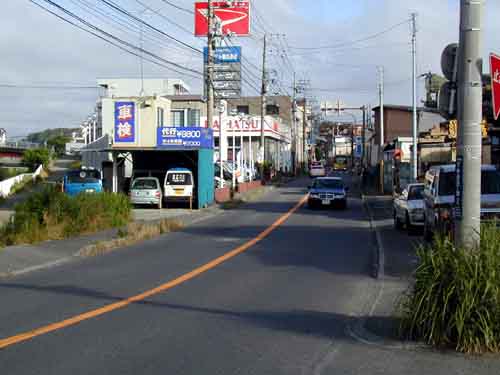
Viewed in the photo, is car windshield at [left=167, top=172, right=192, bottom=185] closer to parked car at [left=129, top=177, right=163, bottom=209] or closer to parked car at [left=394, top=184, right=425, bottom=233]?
parked car at [left=129, top=177, right=163, bottom=209]

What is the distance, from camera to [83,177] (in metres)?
38.7

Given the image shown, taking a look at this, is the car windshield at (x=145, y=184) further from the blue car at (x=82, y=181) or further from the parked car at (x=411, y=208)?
the parked car at (x=411, y=208)

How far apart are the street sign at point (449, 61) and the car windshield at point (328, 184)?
2691 centimetres

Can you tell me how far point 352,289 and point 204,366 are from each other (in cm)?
561

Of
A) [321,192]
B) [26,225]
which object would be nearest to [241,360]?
[26,225]

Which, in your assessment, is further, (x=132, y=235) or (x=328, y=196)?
(x=328, y=196)

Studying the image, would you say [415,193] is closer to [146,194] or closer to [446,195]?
[446,195]

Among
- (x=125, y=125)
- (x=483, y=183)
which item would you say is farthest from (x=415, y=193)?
(x=125, y=125)

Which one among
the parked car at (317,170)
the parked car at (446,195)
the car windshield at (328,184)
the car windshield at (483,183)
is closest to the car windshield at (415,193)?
the parked car at (446,195)

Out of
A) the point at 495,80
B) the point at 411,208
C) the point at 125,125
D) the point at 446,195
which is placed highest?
the point at 125,125

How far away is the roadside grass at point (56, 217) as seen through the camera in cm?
1955

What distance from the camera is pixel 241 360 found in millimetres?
7379

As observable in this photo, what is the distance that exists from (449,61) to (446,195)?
1046 cm

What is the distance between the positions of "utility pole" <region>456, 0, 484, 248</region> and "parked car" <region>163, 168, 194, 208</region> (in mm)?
27907
